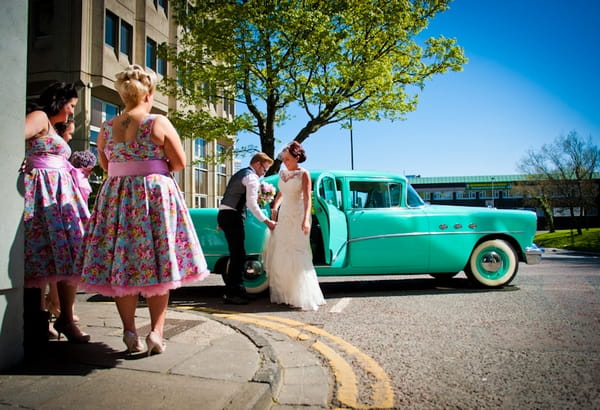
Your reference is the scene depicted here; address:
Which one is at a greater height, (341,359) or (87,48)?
(87,48)

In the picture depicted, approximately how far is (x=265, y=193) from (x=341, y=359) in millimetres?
3074

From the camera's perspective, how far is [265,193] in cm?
586

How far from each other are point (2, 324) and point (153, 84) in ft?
5.94

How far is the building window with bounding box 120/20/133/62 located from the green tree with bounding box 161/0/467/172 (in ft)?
12.9

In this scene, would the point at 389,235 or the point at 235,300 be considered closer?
the point at 235,300

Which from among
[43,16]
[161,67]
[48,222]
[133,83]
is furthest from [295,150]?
[161,67]

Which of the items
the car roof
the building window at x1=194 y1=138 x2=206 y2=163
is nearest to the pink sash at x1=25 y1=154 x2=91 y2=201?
the car roof

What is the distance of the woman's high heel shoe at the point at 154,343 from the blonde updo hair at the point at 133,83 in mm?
1609

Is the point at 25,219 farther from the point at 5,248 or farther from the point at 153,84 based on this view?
the point at 153,84

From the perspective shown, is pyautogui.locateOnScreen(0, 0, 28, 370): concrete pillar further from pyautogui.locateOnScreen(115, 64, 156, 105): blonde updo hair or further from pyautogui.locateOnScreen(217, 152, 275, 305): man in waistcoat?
pyautogui.locateOnScreen(217, 152, 275, 305): man in waistcoat

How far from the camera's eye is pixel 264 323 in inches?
170

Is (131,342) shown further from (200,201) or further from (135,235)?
(200,201)

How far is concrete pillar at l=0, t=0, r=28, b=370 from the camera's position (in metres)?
2.57

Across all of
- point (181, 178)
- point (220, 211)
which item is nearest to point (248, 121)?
point (181, 178)
